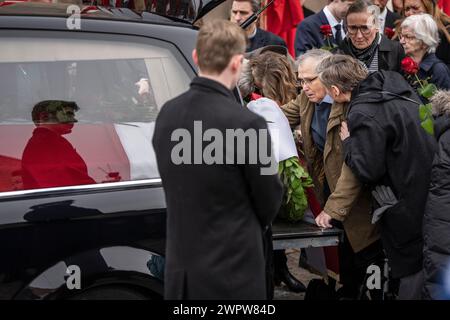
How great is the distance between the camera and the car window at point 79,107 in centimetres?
370

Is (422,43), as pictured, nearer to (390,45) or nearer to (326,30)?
(390,45)

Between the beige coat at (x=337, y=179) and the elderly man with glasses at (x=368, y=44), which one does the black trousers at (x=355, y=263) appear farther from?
the elderly man with glasses at (x=368, y=44)

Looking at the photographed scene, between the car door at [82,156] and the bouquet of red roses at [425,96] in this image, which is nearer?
the car door at [82,156]

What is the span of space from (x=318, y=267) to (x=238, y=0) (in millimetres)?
2531

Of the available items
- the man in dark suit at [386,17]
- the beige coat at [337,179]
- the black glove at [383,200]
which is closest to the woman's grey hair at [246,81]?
the beige coat at [337,179]

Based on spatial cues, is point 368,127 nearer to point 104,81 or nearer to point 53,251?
point 104,81

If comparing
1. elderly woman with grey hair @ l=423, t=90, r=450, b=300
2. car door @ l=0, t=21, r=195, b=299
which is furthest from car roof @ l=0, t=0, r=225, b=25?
elderly woman with grey hair @ l=423, t=90, r=450, b=300

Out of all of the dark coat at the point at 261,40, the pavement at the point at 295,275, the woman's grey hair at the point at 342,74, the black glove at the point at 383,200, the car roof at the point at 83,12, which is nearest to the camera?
the car roof at the point at 83,12

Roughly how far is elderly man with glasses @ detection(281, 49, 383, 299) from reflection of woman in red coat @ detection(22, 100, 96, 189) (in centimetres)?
146

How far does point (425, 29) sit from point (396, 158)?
2.00m

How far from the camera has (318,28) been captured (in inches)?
275

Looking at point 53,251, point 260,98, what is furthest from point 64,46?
point 260,98
